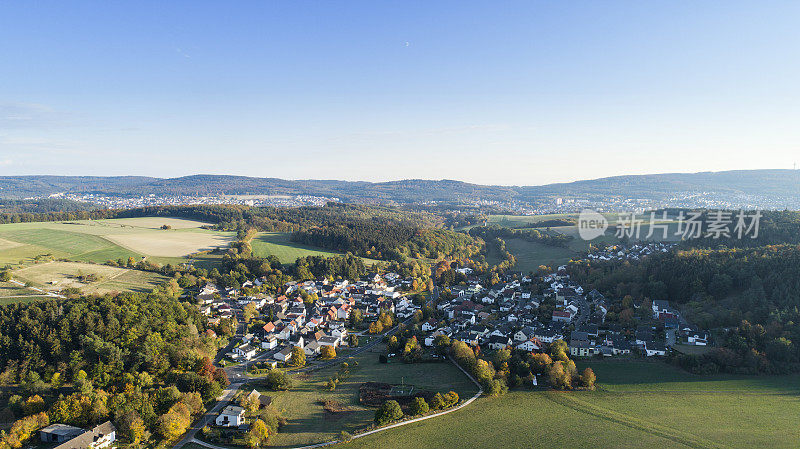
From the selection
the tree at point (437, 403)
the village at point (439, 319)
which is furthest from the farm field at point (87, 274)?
the tree at point (437, 403)

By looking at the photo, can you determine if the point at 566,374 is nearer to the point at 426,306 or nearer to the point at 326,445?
the point at 326,445

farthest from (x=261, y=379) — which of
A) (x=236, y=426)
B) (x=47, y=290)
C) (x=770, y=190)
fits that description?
(x=770, y=190)

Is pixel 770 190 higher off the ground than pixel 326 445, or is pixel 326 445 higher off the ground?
pixel 770 190

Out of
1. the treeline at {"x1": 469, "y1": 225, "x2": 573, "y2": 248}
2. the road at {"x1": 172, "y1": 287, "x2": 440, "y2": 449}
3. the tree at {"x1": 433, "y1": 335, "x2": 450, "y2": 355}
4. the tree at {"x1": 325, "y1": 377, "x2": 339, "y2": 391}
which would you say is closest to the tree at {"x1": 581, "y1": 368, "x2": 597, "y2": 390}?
the tree at {"x1": 433, "y1": 335, "x2": 450, "y2": 355}

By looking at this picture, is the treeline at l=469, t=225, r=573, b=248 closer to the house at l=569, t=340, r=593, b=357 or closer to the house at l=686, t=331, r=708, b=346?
the house at l=686, t=331, r=708, b=346

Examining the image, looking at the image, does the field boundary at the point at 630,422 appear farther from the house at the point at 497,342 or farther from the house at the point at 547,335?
the house at the point at 547,335

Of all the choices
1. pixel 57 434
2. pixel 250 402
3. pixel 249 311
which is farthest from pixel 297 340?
pixel 57 434
